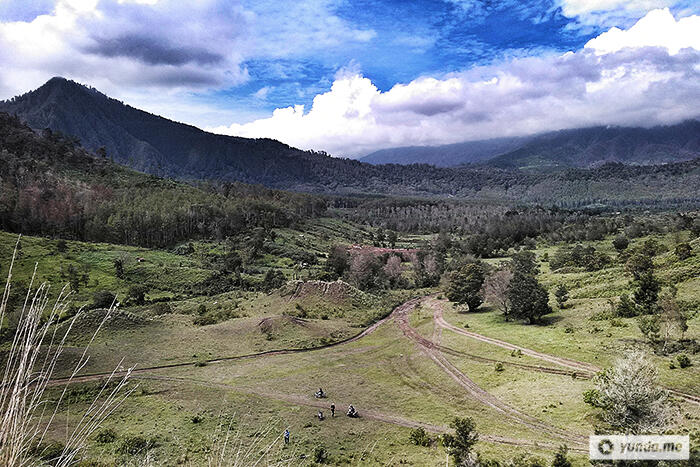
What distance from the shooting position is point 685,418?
27.1m

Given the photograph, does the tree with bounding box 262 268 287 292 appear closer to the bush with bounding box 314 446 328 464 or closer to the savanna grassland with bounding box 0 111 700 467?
the savanna grassland with bounding box 0 111 700 467

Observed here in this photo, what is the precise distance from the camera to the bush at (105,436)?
3025cm

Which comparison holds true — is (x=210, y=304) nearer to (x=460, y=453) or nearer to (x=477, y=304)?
(x=477, y=304)

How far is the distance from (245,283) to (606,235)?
124 m

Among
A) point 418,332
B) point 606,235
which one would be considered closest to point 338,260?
point 418,332

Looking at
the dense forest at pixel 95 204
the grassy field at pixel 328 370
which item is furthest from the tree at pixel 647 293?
the dense forest at pixel 95 204

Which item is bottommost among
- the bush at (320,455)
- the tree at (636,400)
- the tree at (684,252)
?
the bush at (320,455)

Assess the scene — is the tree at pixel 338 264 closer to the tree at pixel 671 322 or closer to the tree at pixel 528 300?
the tree at pixel 528 300

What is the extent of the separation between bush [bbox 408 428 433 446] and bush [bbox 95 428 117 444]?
2243 cm

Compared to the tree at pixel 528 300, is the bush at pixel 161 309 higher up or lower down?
lower down

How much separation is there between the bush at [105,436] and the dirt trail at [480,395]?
3033cm

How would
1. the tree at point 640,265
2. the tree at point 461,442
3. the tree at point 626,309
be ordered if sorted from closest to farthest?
1. the tree at point 461,442
2. the tree at point 626,309
3. the tree at point 640,265

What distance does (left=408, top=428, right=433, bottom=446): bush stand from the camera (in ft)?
97.0

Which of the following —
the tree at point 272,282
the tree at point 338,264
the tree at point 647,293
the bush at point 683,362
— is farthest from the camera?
the tree at point 338,264
